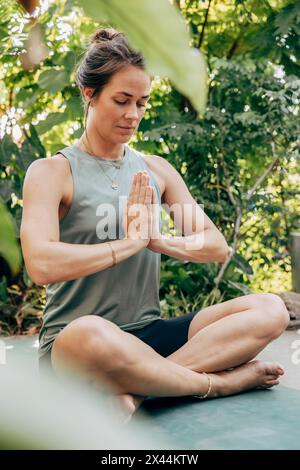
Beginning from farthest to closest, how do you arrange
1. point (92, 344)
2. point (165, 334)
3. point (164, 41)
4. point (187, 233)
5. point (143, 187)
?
1. point (187, 233)
2. point (165, 334)
3. point (143, 187)
4. point (92, 344)
5. point (164, 41)

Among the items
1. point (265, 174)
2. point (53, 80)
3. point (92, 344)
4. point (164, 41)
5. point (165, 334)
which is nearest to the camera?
point (164, 41)

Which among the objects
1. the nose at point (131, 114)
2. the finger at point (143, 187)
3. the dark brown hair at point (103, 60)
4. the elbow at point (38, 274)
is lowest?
the elbow at point (38, 274)

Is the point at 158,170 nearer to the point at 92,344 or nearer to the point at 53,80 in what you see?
the point at 92,344

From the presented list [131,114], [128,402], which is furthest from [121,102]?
[128,402]

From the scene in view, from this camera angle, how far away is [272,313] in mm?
1976

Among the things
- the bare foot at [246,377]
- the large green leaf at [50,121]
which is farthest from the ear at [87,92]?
the large green leaf at [50,121]

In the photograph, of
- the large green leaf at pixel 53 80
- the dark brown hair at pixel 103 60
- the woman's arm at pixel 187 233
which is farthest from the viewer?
the large green leaf at pixel 53 80

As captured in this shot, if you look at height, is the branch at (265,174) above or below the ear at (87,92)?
below

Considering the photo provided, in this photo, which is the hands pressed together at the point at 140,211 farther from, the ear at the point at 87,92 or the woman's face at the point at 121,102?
the ear at the point at 87,92

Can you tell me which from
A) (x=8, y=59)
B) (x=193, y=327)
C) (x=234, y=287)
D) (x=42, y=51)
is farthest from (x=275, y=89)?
(x=42, y=51)

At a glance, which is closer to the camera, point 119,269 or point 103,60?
point 103,60

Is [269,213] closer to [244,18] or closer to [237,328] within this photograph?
[244,18]

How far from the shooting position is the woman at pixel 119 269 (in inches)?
66.4

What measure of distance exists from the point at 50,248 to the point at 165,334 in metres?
0.52
